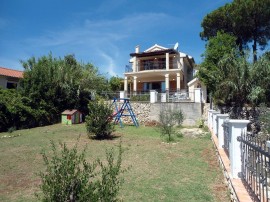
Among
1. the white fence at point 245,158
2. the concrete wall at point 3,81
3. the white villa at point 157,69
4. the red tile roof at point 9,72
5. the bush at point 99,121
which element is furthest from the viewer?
the white villa at point 157,69

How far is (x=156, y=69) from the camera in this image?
96.3 ft

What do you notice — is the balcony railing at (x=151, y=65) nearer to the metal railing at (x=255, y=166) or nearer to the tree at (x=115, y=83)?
the tree at (x=115, y=83)

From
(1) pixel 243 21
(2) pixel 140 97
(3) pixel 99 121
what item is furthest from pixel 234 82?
(1) pixel 243 21

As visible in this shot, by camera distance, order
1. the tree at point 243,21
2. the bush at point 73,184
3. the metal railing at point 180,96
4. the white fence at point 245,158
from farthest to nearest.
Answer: the tree at point 243,21, the metal railing at point 180,96, the white fence at point 245,158, the bush at point 73,184

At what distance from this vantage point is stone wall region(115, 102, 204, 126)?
1906 centimetres

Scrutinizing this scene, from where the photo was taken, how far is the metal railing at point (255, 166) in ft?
10.8

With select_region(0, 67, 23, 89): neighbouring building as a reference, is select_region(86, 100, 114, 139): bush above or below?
below

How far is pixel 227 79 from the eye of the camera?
16266 mm

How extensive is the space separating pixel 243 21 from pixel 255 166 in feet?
77.1

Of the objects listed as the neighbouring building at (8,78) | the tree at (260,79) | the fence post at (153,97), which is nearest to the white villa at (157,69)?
the fence post at (153,97)

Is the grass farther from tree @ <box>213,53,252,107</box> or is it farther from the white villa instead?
the white villa

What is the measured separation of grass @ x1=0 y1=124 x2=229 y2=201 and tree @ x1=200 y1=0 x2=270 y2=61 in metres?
17.0

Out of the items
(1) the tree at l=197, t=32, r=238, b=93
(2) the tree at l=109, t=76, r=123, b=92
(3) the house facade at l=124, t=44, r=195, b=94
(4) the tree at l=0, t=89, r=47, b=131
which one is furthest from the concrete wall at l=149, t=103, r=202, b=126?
(2) the tree at l=109, t=76, r=123, b=92

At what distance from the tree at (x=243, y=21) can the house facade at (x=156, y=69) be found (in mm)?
4836
